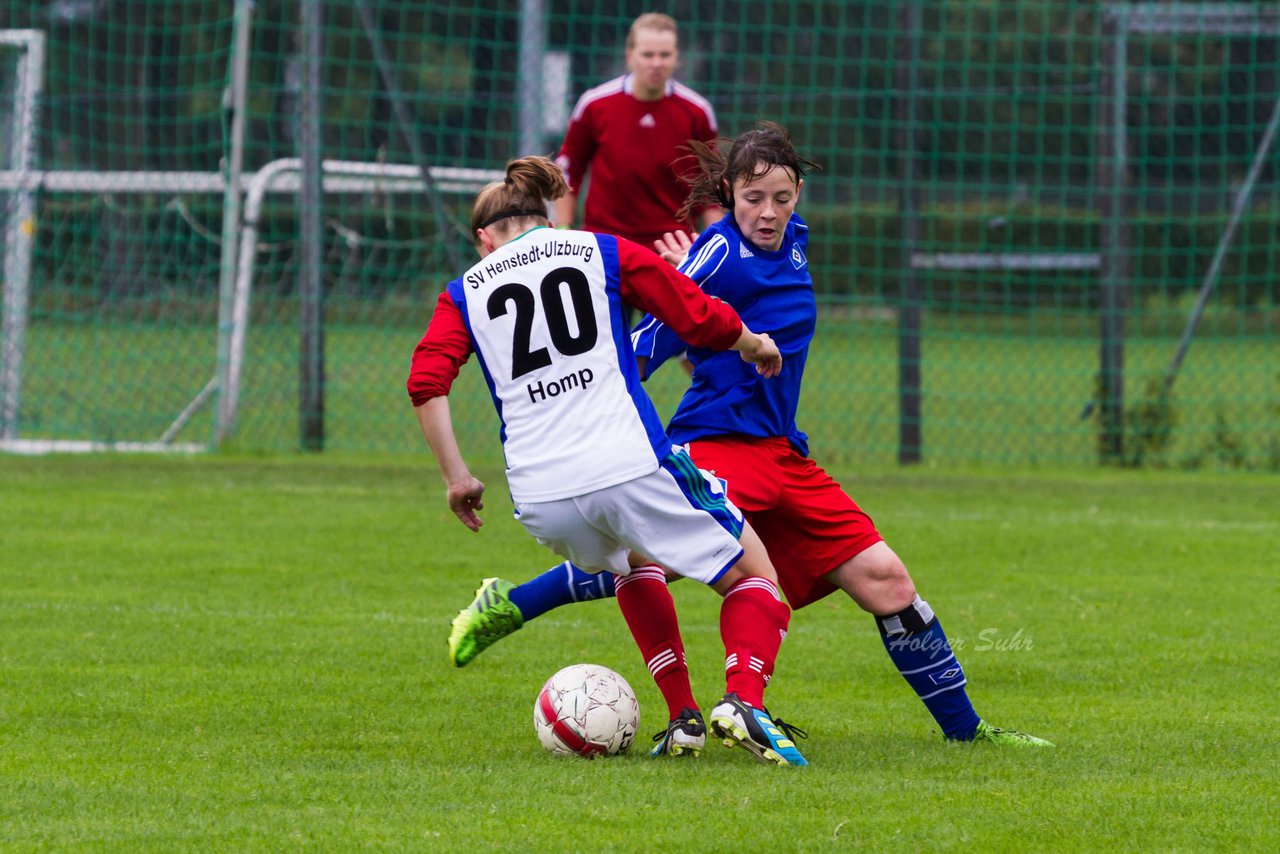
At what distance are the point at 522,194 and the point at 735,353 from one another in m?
0.69

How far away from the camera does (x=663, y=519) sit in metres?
4.12

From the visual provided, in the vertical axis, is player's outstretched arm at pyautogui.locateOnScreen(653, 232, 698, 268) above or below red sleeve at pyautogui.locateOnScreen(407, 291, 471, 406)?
above

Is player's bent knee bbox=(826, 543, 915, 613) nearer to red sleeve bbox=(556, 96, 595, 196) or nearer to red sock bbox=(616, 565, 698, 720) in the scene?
red sock bbox=(616, 565, 698, 720)

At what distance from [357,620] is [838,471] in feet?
16.5

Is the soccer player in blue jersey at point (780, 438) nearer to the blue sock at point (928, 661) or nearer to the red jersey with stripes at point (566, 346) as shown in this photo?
the blue sock at point (928, 661)

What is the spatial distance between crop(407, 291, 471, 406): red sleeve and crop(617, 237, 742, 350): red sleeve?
15.6 inches

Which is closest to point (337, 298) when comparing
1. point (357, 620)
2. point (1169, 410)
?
point (1169, 410)

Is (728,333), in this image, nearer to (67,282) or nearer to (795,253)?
(795,253)

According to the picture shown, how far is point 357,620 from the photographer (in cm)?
629

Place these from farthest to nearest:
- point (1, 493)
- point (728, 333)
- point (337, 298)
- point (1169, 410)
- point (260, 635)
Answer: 1. point (337, 298)
2. point (1169, 410)
3. point (1, 493)
4. point (260, 635)
5. point (728, 333)

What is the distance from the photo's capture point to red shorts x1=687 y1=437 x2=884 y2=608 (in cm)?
445

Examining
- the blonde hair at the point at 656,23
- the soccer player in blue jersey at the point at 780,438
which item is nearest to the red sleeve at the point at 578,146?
the blonde hair at the point at 656,23

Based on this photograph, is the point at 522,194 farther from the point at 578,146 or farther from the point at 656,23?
the point at 578,146
